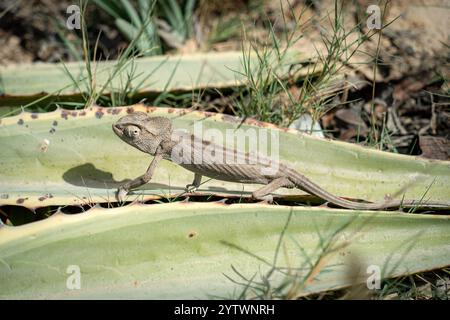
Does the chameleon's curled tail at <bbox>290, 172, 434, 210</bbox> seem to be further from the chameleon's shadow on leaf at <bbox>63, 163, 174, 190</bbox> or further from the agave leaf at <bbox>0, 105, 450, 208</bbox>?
the chameleon's shadow on leaf at <bbox>63, 163, 174, 190</bbox>

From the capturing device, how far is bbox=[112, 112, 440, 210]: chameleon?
112 inches

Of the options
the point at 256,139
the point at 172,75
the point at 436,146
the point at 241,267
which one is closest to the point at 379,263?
the point at 241,267

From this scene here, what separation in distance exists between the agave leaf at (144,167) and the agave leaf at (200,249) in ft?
1.25

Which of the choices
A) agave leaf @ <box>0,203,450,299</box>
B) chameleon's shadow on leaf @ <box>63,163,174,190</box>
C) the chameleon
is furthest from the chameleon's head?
agave leaf @ <box>0,203,450,299</box>

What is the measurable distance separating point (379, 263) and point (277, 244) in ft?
1.66

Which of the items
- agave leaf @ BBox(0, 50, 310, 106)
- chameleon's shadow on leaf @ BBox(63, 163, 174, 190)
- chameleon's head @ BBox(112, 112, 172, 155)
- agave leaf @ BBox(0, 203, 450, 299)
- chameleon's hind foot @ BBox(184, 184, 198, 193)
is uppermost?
agave leaf @ BBox(0, 50, 310, 106)

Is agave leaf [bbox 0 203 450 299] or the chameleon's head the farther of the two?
the chameleon's head

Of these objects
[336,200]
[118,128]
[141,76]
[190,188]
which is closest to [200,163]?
[190,188]

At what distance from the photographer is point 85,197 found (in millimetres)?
2771

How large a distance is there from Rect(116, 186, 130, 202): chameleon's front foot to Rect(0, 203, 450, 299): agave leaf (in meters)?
0.33

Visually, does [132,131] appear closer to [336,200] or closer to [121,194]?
[121,194]

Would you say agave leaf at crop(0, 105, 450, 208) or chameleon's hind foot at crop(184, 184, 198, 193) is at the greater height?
agave leaf at crop(0, 105, 450, 208)

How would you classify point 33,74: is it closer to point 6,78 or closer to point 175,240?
point 6,78
